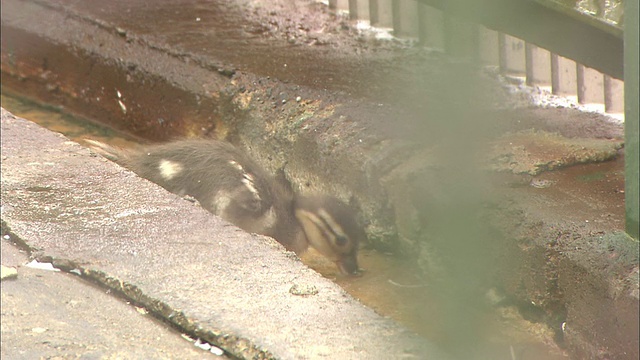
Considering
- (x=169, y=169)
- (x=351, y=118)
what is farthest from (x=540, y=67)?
(x=169, y=169)

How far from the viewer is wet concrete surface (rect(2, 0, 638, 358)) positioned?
10.00 ft

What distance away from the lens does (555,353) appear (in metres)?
3.15

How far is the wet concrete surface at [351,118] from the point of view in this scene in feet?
10.00

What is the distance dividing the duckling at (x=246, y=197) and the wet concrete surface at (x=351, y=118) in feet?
0.40

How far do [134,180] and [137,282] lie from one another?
2.24 feet

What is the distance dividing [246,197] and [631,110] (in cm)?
184

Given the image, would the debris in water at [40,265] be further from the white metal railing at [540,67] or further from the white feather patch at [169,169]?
the white metal railing at [540,67]

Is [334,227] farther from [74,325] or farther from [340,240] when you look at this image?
[74,325]

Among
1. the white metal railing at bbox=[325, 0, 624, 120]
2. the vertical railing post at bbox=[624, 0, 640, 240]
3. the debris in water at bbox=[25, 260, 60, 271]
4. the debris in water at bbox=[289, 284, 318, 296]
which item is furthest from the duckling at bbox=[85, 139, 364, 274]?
the vertical railing post at bbox=[624, 0, 640, 240]

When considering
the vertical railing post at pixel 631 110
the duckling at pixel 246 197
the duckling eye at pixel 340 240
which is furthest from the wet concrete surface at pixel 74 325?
the duckling eye at pixel 340 240

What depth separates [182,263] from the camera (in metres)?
2.69

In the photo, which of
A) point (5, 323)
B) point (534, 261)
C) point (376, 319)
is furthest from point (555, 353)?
point (5, 323)

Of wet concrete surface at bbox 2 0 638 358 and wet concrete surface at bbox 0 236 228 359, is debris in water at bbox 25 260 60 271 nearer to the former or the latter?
wet concrete surface at bbox 0 236 228 359

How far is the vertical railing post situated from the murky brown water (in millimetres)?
508
